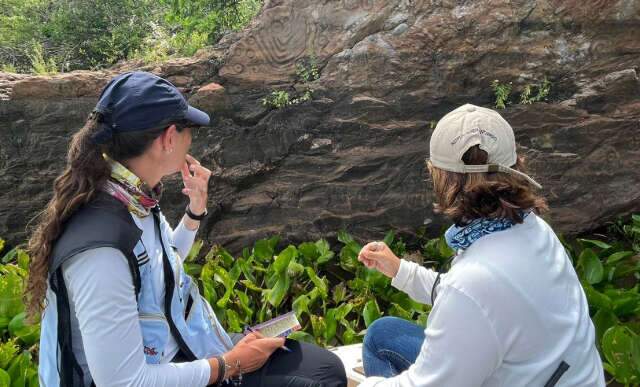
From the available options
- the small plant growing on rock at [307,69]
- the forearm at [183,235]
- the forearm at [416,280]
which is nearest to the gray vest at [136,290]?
the forearm at [183,235]

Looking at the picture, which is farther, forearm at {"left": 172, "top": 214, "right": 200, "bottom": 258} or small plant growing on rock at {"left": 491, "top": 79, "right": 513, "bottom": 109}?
small plant growing on rock at {"left": 491, "top": 79, "right": 513, "bottom": 109}

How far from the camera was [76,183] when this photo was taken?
82.4 inches

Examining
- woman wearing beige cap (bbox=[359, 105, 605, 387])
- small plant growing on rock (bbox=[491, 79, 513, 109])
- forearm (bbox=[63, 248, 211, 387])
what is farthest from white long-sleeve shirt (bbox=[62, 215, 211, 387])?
small plant growing on rock (bbox=[491, 79, 513, 109])

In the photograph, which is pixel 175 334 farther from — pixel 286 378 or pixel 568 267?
pixel 568 267

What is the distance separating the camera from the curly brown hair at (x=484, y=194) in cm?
196

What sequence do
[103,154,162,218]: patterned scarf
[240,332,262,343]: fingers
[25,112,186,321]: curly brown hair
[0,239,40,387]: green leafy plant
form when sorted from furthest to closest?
[0,239,40,387]: green leafy plant → [240,332,262,343]: fingers → [103,154,162,218]: patterned scarf → [25,112,186,321]: curly brown hair

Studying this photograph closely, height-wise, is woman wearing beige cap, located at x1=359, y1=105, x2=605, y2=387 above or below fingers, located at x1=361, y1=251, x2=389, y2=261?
above

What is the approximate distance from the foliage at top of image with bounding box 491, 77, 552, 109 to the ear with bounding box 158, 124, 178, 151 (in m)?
3.33

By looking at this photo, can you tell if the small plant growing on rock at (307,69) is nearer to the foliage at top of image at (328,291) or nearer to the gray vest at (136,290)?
the foliage at top of image at (328,291)

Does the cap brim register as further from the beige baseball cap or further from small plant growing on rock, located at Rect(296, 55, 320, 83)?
small plant growing on rock, located at Rect(296, 55, 320, 83)

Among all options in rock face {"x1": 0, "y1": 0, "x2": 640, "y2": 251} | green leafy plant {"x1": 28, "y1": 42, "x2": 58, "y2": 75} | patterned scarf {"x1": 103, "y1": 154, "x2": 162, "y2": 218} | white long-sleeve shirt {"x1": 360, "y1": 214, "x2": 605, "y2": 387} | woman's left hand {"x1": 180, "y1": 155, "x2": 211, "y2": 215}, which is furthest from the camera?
green leafy plant {"x1": 28, "y1": 42, "x2": 58, "y2": 75}

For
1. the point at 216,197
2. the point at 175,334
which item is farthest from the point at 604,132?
the point at 175,334

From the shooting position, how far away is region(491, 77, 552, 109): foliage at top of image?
481cm

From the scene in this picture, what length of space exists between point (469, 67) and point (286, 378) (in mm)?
3274
